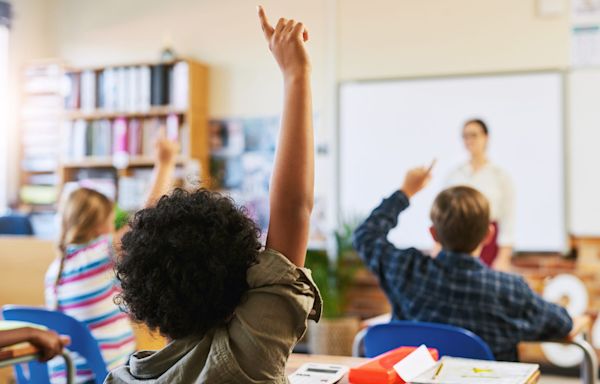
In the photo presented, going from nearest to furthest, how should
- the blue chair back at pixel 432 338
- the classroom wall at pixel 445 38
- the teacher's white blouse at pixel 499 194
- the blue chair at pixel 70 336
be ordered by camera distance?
the blue chair back at pixel 432 338
the blue chair at pixel 70 336
the teacher's white blouse at pixel 499 194
the classroom wall at pixel 445 38

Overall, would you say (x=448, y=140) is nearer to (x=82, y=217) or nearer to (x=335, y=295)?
(x=335, y=295)

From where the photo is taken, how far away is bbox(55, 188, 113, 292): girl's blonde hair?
2523 mm

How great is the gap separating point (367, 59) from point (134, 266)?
→ 430 centimetres

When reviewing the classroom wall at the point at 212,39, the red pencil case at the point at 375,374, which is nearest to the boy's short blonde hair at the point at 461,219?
the red pencil case at the point at 375,374

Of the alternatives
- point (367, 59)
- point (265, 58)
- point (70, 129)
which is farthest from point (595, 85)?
point (70, 129)

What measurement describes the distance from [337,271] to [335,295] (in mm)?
161

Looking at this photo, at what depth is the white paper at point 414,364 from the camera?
121cm

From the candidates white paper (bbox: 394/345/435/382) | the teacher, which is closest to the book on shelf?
the teacher

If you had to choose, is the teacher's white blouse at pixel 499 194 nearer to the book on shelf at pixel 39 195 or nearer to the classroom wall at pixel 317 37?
the classroom wall at pixel 317 37

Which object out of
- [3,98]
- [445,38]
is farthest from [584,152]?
[3,98]

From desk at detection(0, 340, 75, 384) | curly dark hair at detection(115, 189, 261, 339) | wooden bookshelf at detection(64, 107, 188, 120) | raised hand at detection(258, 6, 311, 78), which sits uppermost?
wooden bookshelf at detection(64, 107, 188, 120)

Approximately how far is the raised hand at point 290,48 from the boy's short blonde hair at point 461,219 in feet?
3.87

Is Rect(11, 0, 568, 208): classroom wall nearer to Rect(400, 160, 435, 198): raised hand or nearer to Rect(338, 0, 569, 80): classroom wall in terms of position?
Rect(338, 0, 569, 80): classroom wall

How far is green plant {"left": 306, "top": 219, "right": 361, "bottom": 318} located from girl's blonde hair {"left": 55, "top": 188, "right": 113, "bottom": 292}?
2.57m
